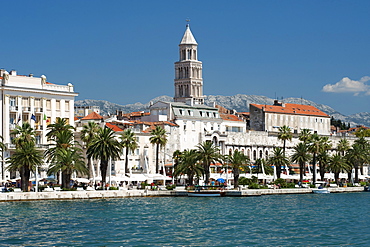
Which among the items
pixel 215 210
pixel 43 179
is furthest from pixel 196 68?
pixel 215 210

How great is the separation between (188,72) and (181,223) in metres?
118

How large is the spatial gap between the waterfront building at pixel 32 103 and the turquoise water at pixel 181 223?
23974 mm

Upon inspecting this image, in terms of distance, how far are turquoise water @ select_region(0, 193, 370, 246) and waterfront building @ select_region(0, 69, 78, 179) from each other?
24.0 m

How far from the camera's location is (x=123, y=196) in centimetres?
9181

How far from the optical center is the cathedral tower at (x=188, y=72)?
17800 centimetres

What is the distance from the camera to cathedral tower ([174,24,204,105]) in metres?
178

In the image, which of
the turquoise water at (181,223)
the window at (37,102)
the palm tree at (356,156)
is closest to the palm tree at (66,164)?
the turquoise water at (181,223)

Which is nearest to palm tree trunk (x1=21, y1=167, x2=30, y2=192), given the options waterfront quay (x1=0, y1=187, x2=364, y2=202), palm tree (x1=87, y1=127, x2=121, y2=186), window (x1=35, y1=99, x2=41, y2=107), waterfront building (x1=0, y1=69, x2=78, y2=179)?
waterfront quay (x1=0, y1=187, x2=364, y2=202)

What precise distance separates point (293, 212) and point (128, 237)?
26.5 metres

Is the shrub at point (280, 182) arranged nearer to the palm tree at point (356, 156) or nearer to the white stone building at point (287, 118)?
the palm tree at point (356, 156)

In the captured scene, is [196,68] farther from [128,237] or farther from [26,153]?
[128,237]

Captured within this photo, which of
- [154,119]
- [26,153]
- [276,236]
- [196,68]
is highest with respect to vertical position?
[196,68]

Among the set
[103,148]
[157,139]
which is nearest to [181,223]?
[103,148]

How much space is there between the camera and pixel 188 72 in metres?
179
